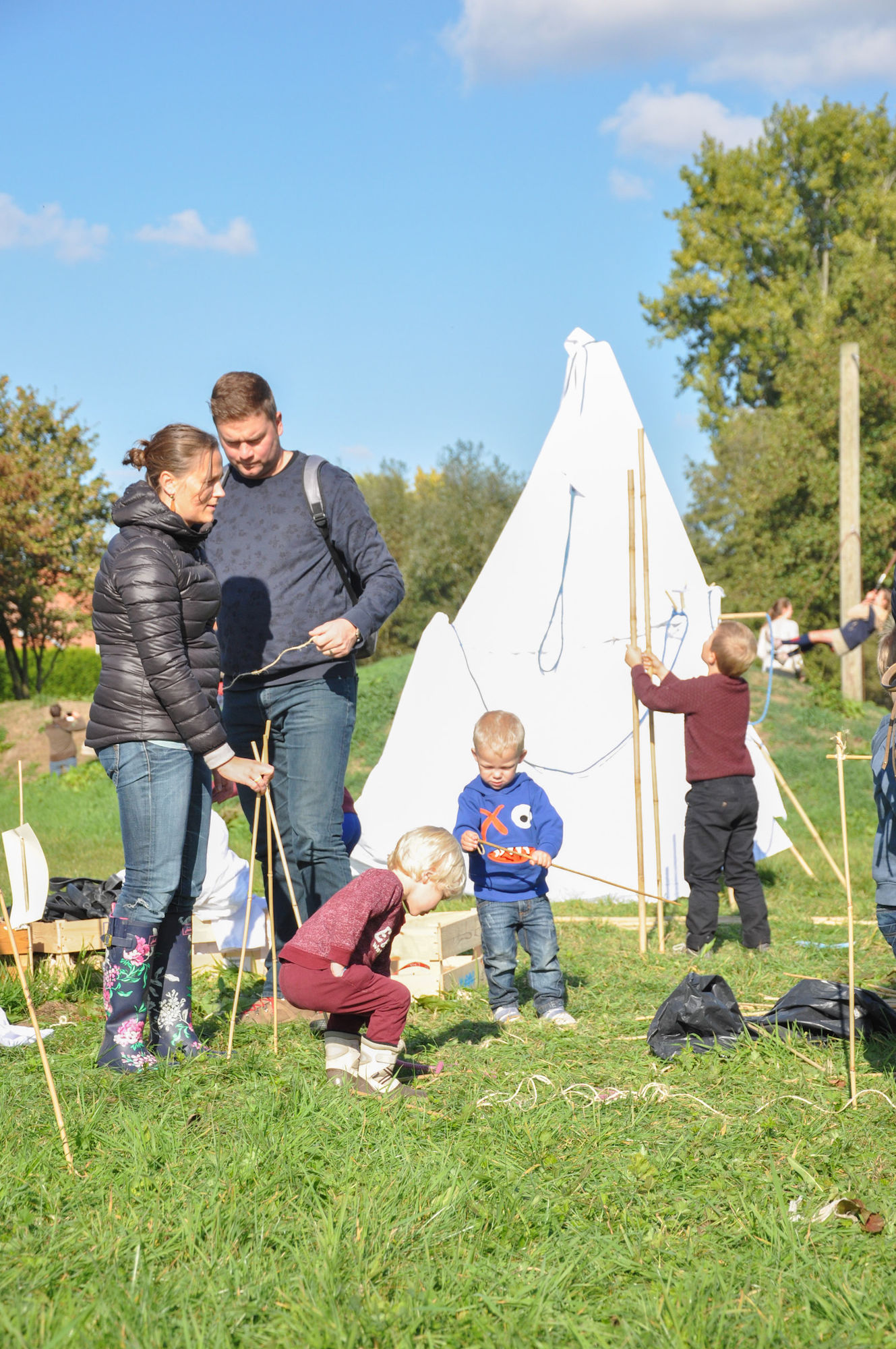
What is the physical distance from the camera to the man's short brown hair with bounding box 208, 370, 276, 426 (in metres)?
3.30

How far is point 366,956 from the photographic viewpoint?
3.02 metres

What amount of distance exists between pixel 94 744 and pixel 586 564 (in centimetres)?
403

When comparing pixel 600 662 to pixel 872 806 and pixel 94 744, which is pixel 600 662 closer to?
pixel 872 806

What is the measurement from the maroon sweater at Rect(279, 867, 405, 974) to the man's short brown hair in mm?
1391

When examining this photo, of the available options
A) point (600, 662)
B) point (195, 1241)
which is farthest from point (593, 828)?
point (195, 1241)

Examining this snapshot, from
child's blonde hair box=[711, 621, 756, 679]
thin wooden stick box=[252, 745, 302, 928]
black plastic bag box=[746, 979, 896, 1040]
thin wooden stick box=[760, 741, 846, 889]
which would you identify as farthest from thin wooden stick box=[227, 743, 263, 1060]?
thin wooden stick box=[760, 741, 846, 889]

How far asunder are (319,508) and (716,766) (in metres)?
2.42

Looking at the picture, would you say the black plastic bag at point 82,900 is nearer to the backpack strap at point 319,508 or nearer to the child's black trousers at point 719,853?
the backpack strap at point 319,508

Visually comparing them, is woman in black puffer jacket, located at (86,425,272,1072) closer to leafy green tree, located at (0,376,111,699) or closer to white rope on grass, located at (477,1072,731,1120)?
white rope on grass, located at (477,1072,731,1120)

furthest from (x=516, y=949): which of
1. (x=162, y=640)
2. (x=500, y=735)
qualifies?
(x=162, y=640)

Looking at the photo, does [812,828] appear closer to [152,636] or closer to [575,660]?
[575,660]

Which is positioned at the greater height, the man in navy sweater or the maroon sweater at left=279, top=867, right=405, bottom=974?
the man in navy sweater

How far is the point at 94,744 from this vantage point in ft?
9.67

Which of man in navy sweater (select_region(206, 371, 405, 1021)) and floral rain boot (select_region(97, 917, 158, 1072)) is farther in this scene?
man in navy sweater (select_region(206, 371, 405, 1021))
